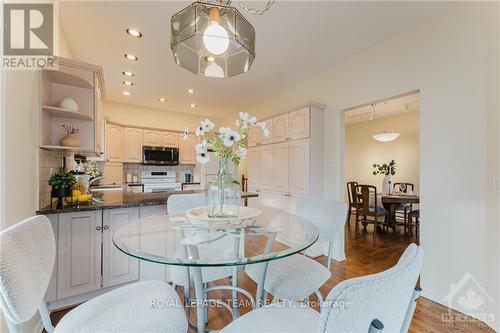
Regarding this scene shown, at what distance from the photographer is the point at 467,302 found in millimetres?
1835

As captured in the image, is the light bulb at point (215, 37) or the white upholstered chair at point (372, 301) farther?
the light bulb at point (215, 37)

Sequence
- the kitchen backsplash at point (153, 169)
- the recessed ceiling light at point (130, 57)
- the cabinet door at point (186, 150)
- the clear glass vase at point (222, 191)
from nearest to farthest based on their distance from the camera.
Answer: the clear glass vase at point (222, 191) → the recessed ceiling light at point (130, 57) → the kitchen backsplash at point (153, 169) → the cabinet door at point (186, 150)

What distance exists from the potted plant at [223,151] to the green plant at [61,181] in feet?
3.91

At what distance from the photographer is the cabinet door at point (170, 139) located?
5270mm

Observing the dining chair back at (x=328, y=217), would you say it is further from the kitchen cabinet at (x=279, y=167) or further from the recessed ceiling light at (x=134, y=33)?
the recessed ceiling light at (x=134, y=33)

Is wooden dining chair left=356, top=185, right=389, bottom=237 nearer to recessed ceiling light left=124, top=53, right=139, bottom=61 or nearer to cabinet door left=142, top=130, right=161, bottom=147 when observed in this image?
recessed ceiling light left=124, top=53, right=139, bottom=61

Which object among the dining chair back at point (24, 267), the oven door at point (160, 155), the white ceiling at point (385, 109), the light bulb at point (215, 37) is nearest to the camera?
the dining chair back at point (24, 267)

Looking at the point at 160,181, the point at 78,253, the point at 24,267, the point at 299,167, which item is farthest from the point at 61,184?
the point at 160,181

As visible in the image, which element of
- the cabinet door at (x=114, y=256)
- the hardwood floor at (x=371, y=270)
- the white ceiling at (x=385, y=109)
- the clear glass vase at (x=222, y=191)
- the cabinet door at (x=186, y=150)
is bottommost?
the hardwood floor at (x=371, y=270)

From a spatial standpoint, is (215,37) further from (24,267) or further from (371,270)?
(371,270)

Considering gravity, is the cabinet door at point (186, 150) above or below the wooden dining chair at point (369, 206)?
above

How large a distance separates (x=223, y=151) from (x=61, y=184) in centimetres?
146

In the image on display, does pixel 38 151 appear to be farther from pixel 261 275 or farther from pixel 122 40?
pixel 261 275

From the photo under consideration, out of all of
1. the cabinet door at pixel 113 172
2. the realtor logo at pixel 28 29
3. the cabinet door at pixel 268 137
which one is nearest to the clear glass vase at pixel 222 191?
the realtor logo at pixel 28 29
